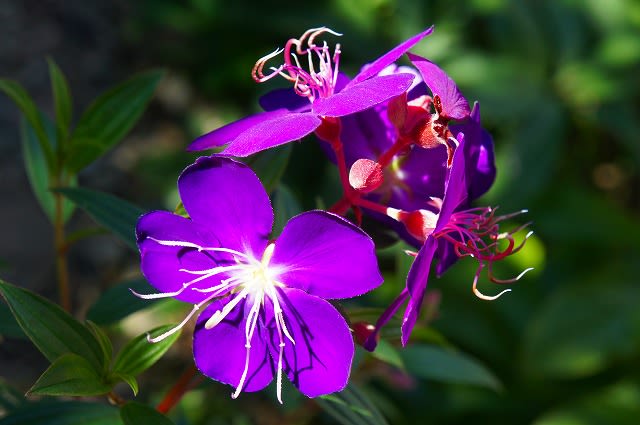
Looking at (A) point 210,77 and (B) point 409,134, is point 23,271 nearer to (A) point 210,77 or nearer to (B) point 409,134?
(A) point 210,77

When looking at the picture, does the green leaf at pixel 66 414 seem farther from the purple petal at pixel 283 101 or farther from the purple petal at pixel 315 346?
the purple petal at pixel 283 101

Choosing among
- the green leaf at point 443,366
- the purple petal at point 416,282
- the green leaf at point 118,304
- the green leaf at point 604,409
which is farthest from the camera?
the green leaf at point 604,409

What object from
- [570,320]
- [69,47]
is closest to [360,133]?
[570,320]

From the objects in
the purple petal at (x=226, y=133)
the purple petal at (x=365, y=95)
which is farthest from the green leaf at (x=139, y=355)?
the purple petal at (x=365, y=95)

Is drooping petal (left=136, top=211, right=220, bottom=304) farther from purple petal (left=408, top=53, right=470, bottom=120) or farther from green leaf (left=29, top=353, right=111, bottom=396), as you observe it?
purple petal (left=408, top=53, right=470, bottom=120)

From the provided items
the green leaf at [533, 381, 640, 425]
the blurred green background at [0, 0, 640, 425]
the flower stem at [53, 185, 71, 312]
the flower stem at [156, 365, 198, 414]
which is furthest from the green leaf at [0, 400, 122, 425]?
the green leaf at [533, 381, 640, 425]

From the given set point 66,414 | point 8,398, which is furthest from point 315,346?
point 8,398
